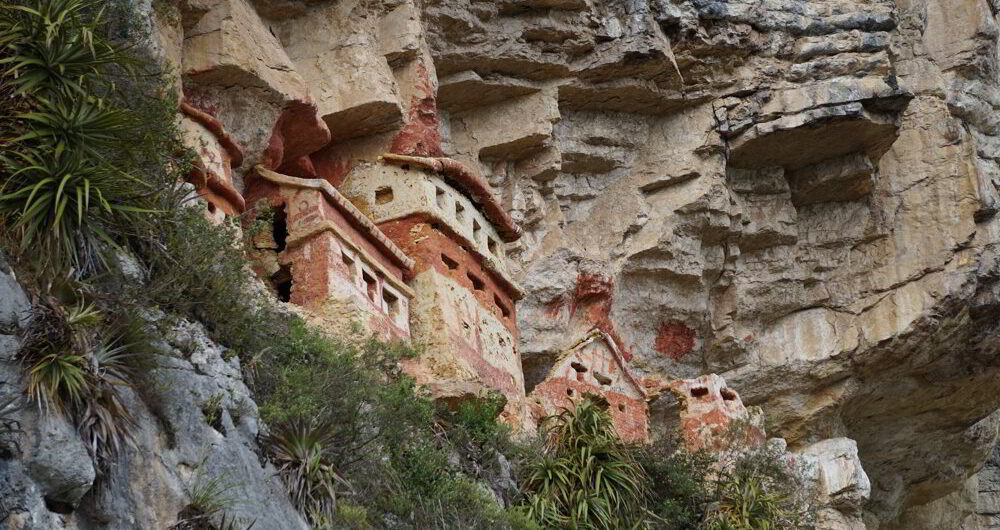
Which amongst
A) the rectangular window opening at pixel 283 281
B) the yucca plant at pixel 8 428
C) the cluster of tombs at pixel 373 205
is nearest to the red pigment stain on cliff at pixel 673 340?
the cluster of tombs at pixel 373 205

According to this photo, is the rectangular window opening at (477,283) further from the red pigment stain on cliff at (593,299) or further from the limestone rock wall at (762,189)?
the red pigment stain on cliff at (593,299)

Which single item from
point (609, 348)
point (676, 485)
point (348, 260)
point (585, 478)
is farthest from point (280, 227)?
point (676, 485)

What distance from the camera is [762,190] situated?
3519 cm

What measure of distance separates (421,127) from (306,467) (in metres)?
13.2

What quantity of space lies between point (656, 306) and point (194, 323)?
18.3 metres

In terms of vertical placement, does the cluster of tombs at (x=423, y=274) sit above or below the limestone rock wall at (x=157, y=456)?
above

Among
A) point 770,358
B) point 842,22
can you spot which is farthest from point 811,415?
point 842,22

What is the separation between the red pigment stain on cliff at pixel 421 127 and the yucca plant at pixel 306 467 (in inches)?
467

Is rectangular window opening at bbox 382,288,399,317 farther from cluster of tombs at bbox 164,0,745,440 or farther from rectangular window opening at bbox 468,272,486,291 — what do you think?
rectangular window opening at bbox 468,272,486,291

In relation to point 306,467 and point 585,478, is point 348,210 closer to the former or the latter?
point 585,478

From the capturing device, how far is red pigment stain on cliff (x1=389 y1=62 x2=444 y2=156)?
1113 inches

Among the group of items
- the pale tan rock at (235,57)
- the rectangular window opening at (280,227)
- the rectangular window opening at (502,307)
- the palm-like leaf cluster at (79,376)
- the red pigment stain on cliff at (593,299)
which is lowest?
the palm-like leaf cluster at (79,376)

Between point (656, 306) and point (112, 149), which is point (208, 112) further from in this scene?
point (656, 306)

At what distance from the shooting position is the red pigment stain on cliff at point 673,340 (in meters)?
34.5
